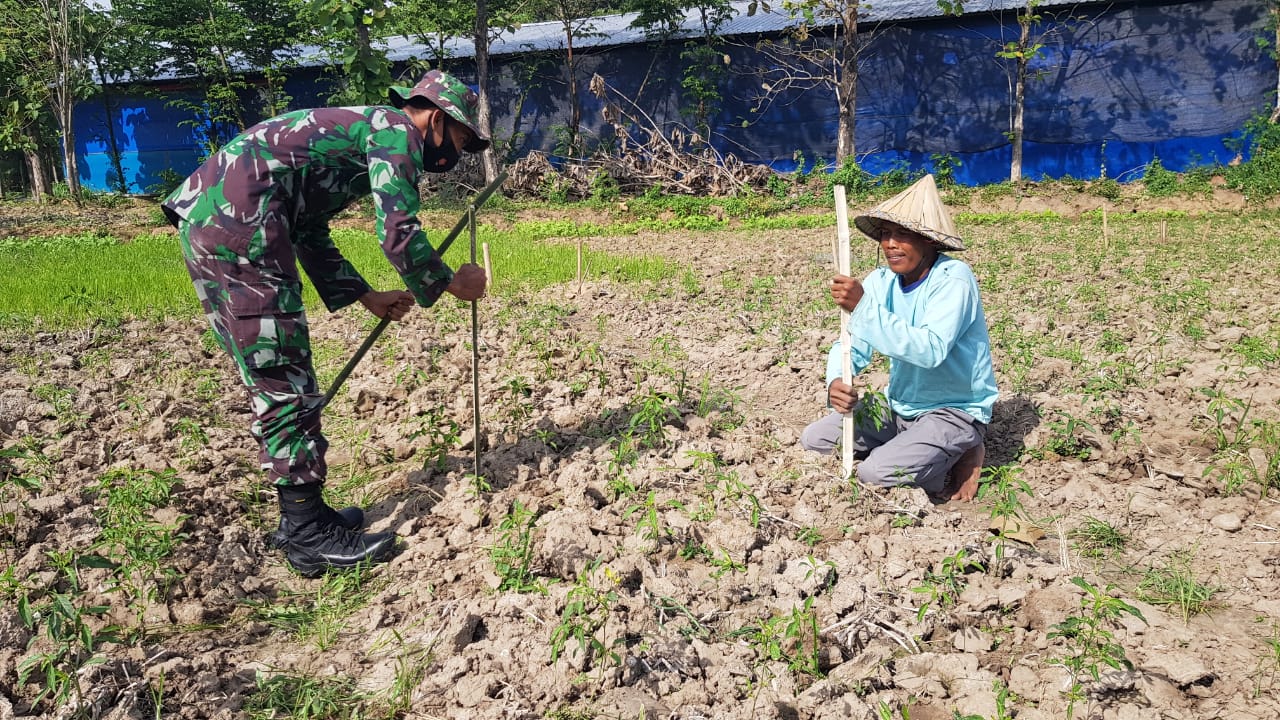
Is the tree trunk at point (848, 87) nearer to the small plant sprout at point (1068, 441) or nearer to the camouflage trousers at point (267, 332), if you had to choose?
the small plant sprout at point (1068, 441)

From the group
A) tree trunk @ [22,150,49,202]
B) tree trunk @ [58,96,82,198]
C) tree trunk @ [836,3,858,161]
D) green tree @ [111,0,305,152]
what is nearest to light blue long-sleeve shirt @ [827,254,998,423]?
tree trunk @ [836,3,858,161]

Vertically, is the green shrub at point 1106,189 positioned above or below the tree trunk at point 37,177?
below

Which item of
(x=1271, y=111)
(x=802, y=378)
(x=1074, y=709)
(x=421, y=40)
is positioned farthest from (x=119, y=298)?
(x=1271, y=111)

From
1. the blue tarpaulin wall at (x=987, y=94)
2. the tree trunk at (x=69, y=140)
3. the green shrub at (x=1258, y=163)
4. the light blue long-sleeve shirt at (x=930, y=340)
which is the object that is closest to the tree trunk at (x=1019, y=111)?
the blue tarpaulin wall at (x=987, y=94)

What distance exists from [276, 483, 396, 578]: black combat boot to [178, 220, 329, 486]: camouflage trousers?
0.26 feet

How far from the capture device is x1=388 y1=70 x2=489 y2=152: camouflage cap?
8.91 feet

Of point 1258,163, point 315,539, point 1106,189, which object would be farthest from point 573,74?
point 315,539

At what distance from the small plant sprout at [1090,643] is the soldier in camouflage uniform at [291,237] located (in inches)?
79.0

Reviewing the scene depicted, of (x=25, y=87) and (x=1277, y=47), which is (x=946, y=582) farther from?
(x=25, y=87)

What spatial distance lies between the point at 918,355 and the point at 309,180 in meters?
2.16

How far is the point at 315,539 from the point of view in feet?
9.57

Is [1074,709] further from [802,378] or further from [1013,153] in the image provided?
[1013,153]

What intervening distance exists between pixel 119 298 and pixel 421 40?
11.4 meters

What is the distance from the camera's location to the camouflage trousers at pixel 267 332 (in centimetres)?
273
